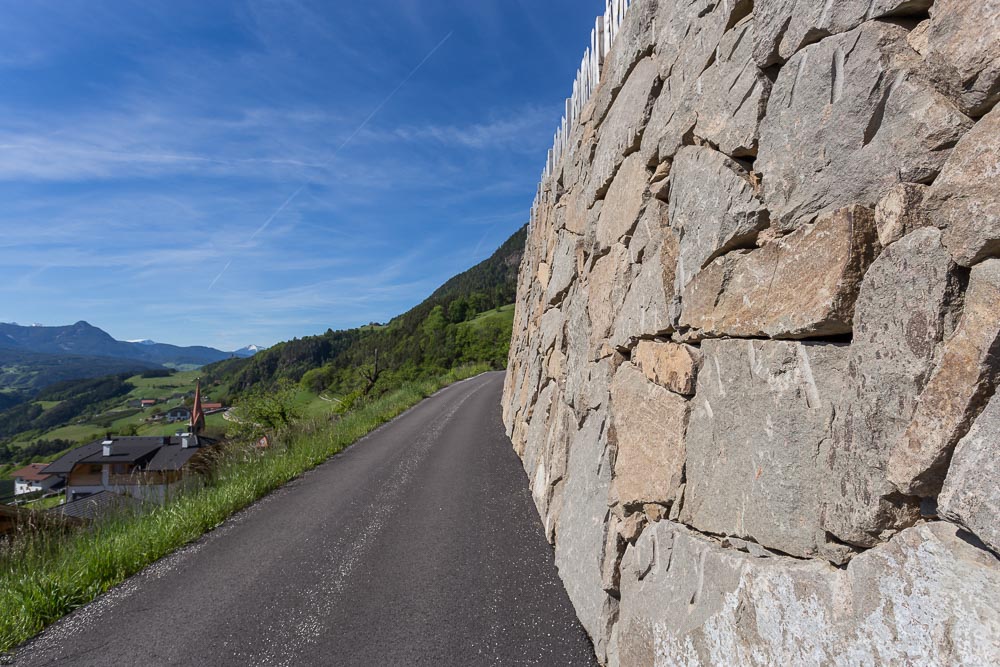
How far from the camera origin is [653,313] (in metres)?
3.44

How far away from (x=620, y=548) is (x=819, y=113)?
2884mm

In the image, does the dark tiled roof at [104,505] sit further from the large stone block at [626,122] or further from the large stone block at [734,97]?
the large stone block at [734,97]

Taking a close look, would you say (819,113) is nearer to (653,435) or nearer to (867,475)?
(867,475)

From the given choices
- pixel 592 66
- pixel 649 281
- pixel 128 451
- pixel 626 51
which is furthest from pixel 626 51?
pixel 128 451

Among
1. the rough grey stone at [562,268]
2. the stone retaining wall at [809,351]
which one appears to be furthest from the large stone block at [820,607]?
the rough grey stone at [562,268]

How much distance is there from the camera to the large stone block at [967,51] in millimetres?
1553

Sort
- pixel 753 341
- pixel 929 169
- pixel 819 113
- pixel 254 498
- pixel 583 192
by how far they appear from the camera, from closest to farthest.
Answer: pixel 929 169, pixel 819 113, pixel 753 341, pixel 583 192, pixel 254 498

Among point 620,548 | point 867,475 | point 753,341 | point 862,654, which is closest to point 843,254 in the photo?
point 753,341

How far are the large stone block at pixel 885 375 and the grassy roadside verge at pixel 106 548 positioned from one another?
5.85 metres

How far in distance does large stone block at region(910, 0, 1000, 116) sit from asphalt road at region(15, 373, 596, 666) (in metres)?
3.58

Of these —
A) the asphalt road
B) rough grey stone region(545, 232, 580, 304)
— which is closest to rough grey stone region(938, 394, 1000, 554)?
the asphalt road

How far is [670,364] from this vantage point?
313 cm

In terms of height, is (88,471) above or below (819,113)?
below

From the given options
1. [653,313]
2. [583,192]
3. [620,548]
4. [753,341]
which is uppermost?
[583,192]
